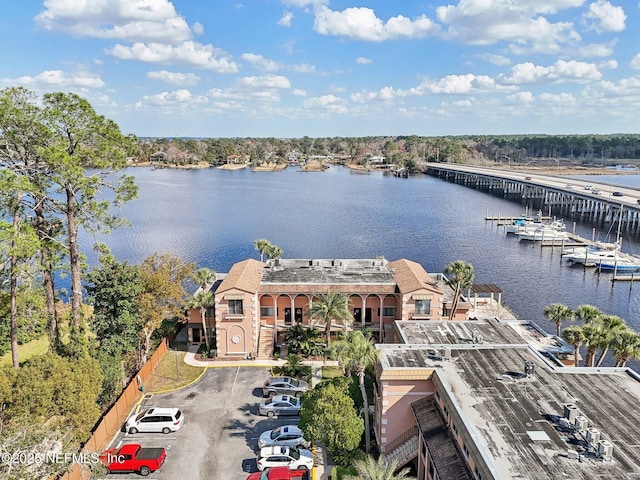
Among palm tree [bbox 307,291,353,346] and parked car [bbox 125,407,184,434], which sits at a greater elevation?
palm tree [bbox 307,291,353,346]

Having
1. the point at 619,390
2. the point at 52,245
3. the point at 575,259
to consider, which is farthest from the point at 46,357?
the point at 575,259

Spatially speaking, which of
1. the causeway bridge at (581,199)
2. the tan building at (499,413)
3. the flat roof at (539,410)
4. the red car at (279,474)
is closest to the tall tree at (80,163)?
the red car at (279,474)

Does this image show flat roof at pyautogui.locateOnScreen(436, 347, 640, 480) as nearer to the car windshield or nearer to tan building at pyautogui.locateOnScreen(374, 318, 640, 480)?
tan building at pyautogui.locateOnScreen(374, 318, 640, 480)

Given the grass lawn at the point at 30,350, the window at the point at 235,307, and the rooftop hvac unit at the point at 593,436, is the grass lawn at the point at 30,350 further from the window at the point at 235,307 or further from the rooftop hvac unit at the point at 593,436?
the rooftop hvac unit at the point at 593,436

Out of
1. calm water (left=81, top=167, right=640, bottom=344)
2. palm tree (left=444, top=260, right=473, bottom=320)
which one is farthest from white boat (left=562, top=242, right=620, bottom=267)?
palm tree (left=444, top=260, right=473, bottom=320)

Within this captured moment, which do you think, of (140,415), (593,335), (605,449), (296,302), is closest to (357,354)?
(605,449)

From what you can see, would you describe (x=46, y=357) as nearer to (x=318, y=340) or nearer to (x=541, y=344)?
(x=318, y=340)
